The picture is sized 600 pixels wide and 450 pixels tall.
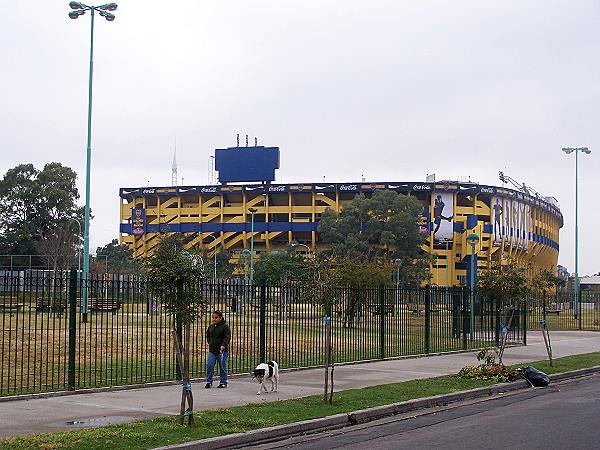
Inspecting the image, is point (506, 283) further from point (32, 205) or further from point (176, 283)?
point (32, 205)

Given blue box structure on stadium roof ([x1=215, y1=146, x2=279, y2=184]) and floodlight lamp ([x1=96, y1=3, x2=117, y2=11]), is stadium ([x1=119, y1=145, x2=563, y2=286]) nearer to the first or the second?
blue box structure on stadium roof ([x1=215, y1=146, x2=279, y2=184])

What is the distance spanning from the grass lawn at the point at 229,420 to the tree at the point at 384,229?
255ft

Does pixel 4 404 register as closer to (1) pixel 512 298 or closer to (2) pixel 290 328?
(2) pixel 290 328

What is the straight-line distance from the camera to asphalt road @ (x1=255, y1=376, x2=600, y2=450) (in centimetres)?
1181

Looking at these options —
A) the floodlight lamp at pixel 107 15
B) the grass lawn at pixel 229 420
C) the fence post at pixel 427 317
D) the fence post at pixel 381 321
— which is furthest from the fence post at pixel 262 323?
the floodlight lamp at pixel 107 15

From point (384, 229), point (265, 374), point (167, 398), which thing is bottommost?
point (167, 398)

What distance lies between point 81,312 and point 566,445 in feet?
36.0

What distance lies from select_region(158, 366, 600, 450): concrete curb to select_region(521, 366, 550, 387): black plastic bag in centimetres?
23

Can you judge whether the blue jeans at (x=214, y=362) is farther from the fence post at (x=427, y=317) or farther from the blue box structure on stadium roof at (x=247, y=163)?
the blue box structure on stadium roof at (x=247, y=163)

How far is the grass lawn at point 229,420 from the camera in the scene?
10875 mm

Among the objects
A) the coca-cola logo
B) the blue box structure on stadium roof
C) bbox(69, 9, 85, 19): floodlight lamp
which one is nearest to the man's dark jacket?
bbox(69, 9, 85, 19): floodlight lamp

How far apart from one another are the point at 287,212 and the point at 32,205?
3547cm

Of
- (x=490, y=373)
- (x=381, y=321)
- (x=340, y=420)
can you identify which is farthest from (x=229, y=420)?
(x=381, y=321)

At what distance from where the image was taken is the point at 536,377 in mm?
20422
